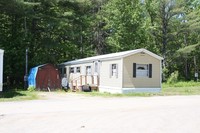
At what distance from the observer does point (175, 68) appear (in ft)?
158

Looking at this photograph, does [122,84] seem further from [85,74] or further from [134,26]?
[134,26]

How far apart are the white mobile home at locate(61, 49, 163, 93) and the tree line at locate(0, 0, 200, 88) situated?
9.25 metres

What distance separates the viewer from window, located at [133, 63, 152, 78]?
22.3 meters

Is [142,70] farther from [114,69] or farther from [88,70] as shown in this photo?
[88,70]

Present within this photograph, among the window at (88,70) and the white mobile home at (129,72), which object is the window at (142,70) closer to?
the white mobile home at (129,72)

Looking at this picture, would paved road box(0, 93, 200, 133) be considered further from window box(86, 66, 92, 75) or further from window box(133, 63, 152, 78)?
window box(86, 66, 92, 75)

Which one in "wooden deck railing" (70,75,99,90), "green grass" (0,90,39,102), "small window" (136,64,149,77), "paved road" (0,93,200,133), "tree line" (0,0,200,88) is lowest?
"paved road" (0,93,200,133)

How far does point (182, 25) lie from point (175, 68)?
288 inches

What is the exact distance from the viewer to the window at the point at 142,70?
22253mm

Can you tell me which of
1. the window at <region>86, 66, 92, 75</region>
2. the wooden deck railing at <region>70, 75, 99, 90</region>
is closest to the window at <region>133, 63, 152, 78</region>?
the wooden deck railing at <region>70, 75, 99, 90</region>

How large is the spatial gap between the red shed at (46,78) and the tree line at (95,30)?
4072 mm

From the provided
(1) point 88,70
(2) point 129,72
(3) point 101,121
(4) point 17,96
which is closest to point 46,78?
(1) point 88,70

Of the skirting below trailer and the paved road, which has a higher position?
the skirting below trailer

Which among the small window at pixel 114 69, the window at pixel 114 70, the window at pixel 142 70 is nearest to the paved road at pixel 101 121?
the window at pixel 142 70
